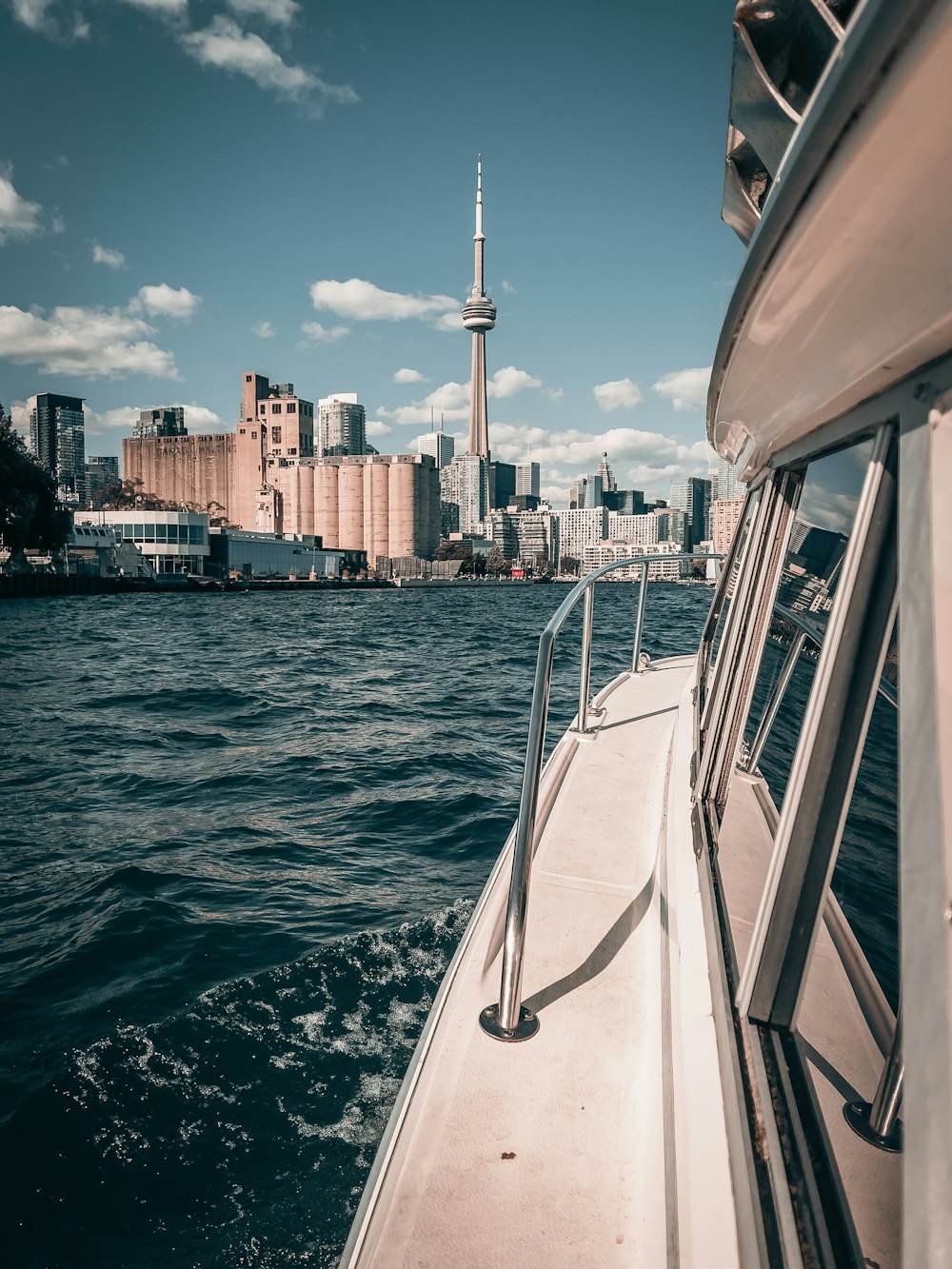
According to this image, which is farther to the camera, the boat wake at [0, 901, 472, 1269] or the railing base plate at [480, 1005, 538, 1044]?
the boat wake at [0, 901, 472, 1269]

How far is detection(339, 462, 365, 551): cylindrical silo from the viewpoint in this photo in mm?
93500

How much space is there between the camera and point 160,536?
6631cm

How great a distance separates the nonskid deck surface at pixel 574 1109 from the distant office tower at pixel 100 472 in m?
162

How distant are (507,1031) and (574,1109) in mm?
224

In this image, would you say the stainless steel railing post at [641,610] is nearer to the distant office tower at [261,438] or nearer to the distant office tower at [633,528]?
the distant office tower at [261,438]

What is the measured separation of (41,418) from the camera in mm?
179250

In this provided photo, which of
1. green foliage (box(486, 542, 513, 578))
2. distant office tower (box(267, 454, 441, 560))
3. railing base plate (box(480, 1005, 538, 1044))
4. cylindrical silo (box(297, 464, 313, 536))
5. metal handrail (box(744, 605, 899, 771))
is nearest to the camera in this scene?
metal handrail (box(744, 605, 899, 771))

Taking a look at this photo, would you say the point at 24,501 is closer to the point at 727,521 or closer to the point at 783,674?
the point at 727,521

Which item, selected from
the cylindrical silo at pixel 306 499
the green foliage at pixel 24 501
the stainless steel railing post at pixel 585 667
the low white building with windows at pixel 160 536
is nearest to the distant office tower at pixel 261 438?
the cylindrical silo at pixel 306 499

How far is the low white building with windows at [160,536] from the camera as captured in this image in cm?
6631

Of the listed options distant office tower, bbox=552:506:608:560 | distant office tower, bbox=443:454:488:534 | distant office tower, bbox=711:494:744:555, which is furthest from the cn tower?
distant office tower, bbox=711:494:744:555

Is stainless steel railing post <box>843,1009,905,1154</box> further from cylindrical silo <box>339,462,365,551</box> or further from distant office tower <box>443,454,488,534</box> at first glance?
distant office tower <box>443,454,488,534</box>

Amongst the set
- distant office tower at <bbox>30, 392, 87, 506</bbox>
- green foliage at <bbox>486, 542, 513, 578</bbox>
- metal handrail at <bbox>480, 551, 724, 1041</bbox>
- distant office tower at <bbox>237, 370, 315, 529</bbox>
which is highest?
distant office tower at <bbox>30, 392, 87, 506</bbox>

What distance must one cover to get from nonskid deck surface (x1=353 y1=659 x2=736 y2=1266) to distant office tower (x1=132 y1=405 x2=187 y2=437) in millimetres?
154565
